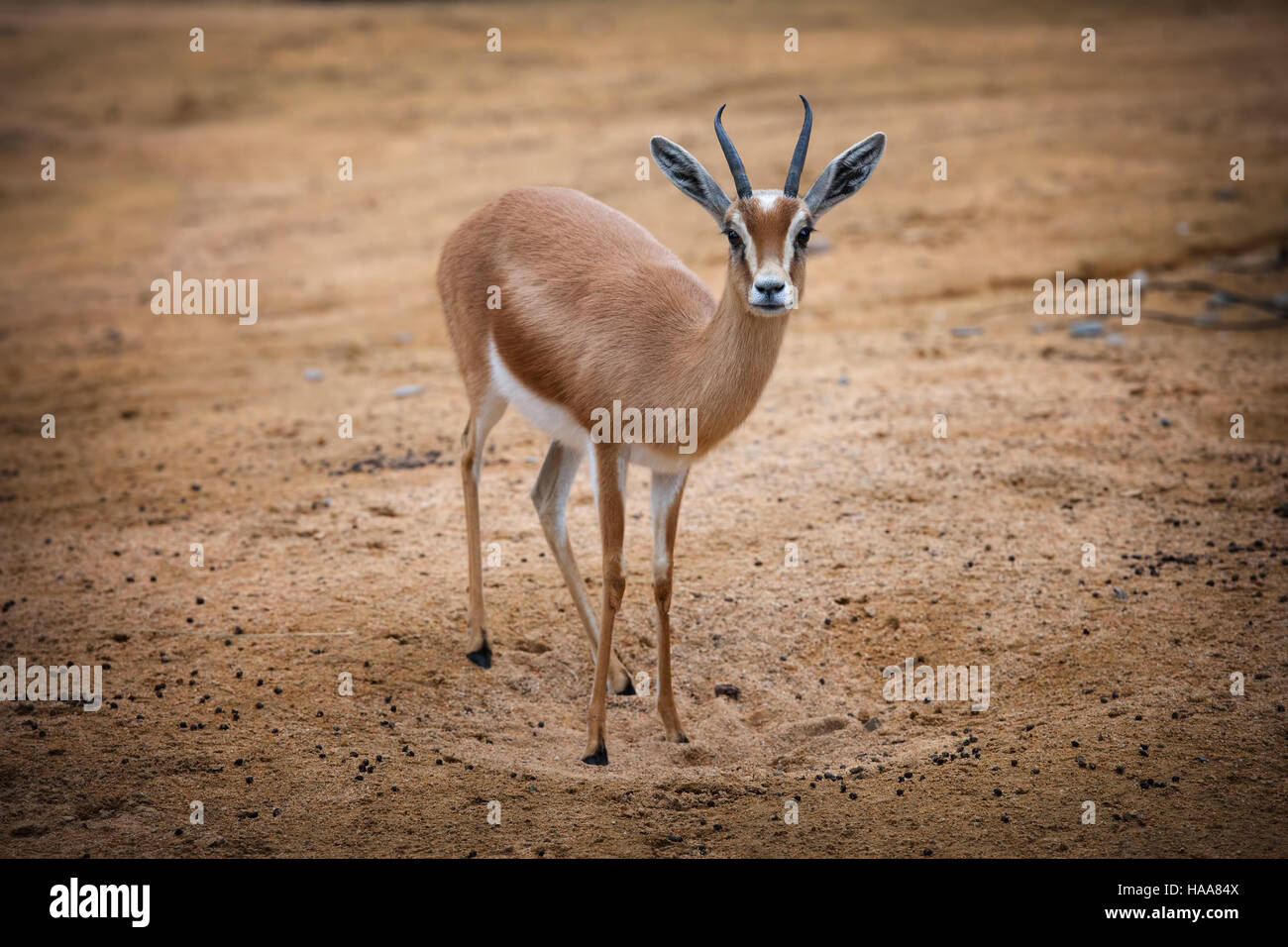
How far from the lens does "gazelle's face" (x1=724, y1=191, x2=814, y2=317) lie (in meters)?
4.46

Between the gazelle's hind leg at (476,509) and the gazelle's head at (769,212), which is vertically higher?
the gazelle's head at (769,212)

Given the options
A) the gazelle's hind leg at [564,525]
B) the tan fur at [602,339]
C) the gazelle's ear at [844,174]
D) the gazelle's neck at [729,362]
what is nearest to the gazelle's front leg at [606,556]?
the tan fur at [602,339]

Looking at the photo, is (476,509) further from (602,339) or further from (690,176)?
(690,176)

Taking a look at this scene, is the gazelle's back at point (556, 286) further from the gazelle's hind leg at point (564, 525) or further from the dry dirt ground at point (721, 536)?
the dry dirt ground at point (721, 536)

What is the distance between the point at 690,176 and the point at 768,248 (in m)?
0.72

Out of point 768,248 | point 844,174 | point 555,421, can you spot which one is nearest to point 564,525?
point 555,421

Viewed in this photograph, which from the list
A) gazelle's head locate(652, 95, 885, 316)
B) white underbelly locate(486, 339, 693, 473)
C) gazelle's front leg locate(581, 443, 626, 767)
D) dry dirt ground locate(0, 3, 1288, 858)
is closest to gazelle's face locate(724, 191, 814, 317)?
gazelle's head locate(652, 95, 885, 316)

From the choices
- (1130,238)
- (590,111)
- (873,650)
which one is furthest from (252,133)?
(873,650)

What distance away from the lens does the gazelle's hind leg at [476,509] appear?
6008mm

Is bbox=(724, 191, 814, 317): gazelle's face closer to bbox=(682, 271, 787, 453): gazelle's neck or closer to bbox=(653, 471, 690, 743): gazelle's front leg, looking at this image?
bbox=(682, 271, 787, 453): gazelle's neck

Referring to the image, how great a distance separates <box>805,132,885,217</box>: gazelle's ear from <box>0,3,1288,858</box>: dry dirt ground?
7.60 ft

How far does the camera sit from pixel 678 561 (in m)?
6.79

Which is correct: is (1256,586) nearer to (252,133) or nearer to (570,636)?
(570,636)

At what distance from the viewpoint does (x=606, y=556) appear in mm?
5293
